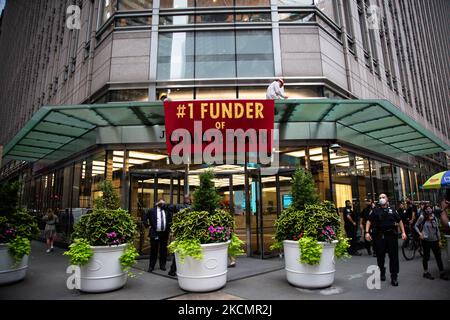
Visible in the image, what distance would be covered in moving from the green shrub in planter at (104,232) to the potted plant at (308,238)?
3467 mm

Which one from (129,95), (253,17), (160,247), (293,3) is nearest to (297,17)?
(293,3)

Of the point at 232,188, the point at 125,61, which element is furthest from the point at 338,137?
the point at 125,61

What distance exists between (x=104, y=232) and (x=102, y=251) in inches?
15.3

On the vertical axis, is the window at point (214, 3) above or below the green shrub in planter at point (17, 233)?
above

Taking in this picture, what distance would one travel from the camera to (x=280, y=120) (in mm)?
11266

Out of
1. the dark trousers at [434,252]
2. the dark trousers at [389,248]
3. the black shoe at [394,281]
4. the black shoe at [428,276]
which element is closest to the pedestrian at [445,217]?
the dark trousers at [434,252]

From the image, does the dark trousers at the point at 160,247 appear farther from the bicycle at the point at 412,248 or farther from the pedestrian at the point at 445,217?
the bicycle at the point at 412,248

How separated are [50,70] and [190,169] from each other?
20826mm

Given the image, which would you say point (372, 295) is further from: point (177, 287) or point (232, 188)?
point (232, 188)

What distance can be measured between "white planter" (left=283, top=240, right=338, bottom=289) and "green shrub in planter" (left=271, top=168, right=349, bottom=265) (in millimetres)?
184

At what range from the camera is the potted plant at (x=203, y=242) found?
19.0ft

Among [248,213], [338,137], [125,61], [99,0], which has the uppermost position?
[99,0]

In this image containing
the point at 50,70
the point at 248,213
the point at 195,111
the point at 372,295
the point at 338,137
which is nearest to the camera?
the point at 372,295

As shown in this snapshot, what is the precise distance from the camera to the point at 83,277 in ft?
19.2
